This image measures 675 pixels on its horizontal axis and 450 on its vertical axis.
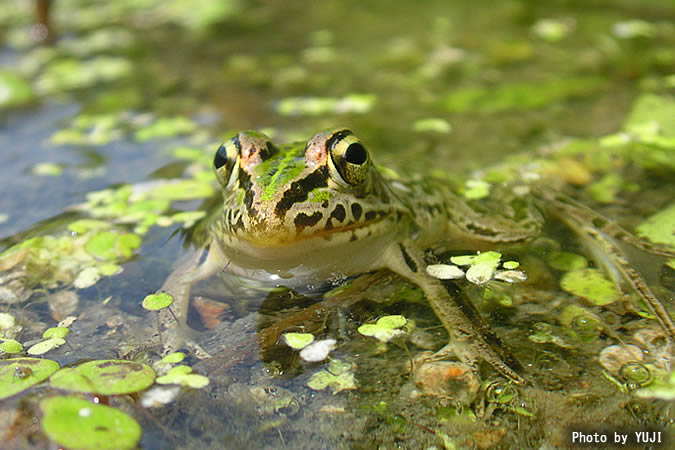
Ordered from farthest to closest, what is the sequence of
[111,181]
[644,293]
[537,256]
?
[111,181], [537,256], [644,293]

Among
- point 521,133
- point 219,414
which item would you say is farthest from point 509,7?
point 219,414

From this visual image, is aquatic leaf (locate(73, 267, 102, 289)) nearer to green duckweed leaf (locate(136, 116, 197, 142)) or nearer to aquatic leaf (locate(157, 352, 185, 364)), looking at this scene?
aquatic leaf (locate(157, 352, 185, 364))

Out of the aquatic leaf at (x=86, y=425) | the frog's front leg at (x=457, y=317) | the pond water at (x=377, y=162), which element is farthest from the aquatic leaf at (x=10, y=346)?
the frog's front leg at (x=457, y=317)

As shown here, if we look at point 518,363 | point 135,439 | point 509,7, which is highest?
point 509,7

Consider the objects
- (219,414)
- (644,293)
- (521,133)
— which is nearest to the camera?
(219,414)

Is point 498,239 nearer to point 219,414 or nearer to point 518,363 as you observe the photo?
point 518,363

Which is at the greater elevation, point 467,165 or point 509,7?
point 509,7
